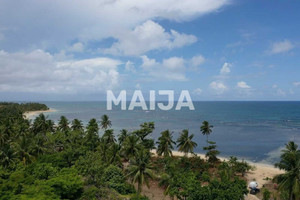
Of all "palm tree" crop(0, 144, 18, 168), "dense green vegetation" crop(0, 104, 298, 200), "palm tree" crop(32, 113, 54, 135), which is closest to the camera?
"dense green vegetation" crop(0, 104, 298, 200)

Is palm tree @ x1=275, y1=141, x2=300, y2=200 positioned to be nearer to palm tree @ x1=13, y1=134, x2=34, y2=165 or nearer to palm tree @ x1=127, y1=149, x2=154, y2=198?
palm tree @ x1=127, y1=149, x2=154, y2=198

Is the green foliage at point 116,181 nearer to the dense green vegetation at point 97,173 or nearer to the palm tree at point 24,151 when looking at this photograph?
the dense green vegetation at point 97,173

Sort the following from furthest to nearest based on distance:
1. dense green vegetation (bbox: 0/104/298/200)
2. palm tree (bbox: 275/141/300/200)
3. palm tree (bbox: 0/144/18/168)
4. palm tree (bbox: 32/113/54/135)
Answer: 1. palm tree (bbox: 32/113/54/135)
2. palm tree (bbox: 0/144/18/168)
3. palm tree (bbox: 275/141/300/200)
4. dense green vegetation (bbox: 0/104/298/200)

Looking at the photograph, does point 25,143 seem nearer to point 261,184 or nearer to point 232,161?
point 232,161

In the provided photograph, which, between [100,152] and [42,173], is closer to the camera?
[42,173]

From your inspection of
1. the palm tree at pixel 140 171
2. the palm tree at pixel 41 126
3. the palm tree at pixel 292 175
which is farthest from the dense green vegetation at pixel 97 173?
the palm tree at pixel 41 126

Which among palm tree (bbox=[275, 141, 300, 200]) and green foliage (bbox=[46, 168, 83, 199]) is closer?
green foliage (bbox=[46, 168, 83, 199])

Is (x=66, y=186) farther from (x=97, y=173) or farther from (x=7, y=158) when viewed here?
(x=7, y=158)

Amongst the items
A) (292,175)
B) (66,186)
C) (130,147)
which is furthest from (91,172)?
(292,175)

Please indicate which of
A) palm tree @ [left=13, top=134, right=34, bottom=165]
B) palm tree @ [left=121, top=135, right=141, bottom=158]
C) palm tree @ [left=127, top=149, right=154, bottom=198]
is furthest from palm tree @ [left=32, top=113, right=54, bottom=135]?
palm tree @ [left=127, top=149, right=154, bottom=198]

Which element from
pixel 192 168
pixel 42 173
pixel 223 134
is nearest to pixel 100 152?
pixel 42 173

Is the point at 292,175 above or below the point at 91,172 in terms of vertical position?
above
